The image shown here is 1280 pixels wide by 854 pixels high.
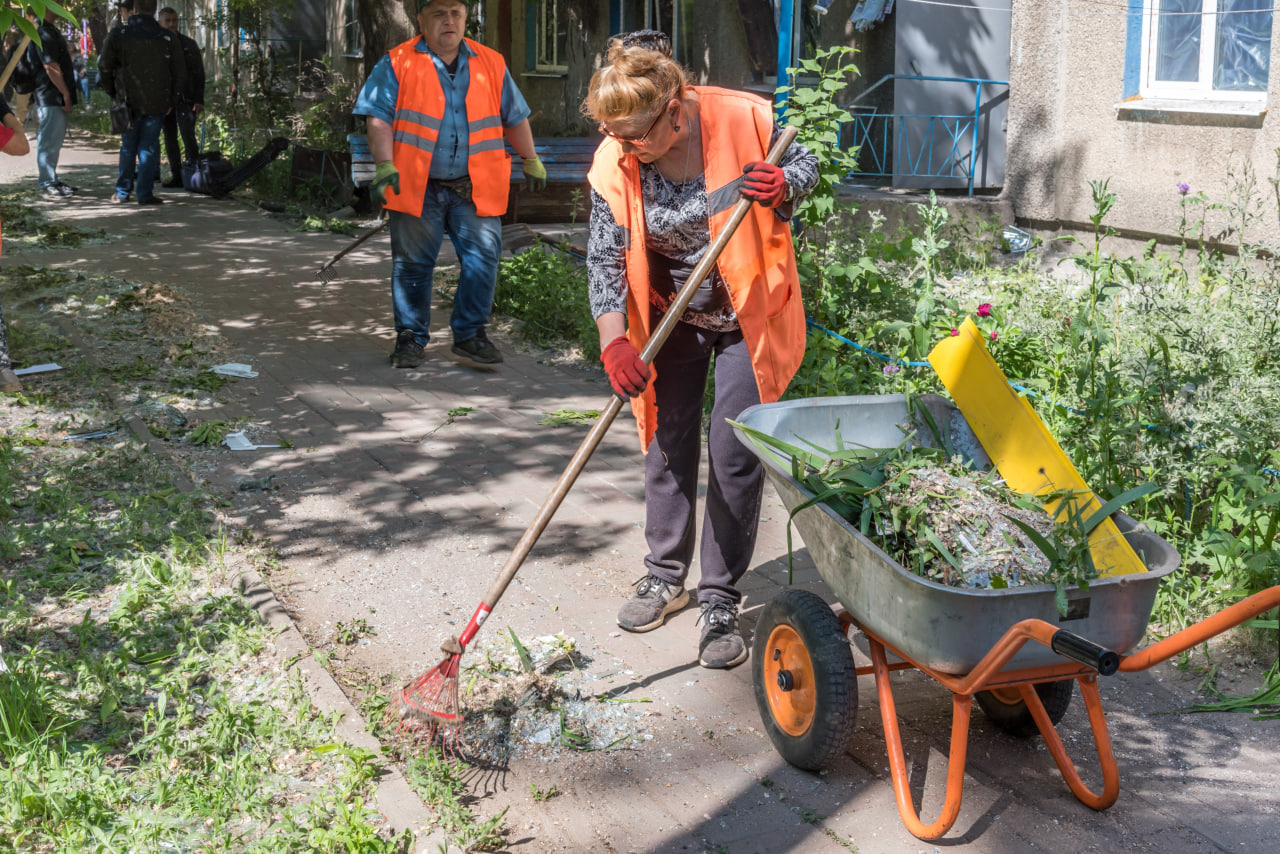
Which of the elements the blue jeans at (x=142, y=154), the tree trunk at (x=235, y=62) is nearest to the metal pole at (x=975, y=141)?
the blue jeans at (x=142, y=154)

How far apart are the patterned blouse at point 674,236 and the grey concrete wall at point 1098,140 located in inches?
197

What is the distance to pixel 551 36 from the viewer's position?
1734cm

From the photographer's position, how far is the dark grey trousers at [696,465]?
3.78 m

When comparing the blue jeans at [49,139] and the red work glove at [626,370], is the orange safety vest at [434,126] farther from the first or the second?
the blue jeans at [49,139]

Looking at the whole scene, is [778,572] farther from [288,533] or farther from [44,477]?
[44,477]

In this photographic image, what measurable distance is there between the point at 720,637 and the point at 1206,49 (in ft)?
20.5

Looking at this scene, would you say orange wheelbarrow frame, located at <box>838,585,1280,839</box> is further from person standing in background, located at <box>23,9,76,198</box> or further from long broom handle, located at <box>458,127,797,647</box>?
person standing in background, located at <box>23,9,76,198</box>

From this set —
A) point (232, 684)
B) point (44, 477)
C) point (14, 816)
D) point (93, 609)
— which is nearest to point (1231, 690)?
point (232, 684)

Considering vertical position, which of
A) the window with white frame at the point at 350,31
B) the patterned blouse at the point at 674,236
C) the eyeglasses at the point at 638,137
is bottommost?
the patterned blouse at the point at 674,236

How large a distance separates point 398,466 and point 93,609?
1786 mm

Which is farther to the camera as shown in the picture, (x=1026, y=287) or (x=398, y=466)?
(x=1026, y=287)

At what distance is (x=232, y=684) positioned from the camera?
11.9ft

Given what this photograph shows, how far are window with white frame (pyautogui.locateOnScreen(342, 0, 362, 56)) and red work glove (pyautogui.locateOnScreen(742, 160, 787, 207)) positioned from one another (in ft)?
59.0

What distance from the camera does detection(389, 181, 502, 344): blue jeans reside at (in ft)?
23.2
